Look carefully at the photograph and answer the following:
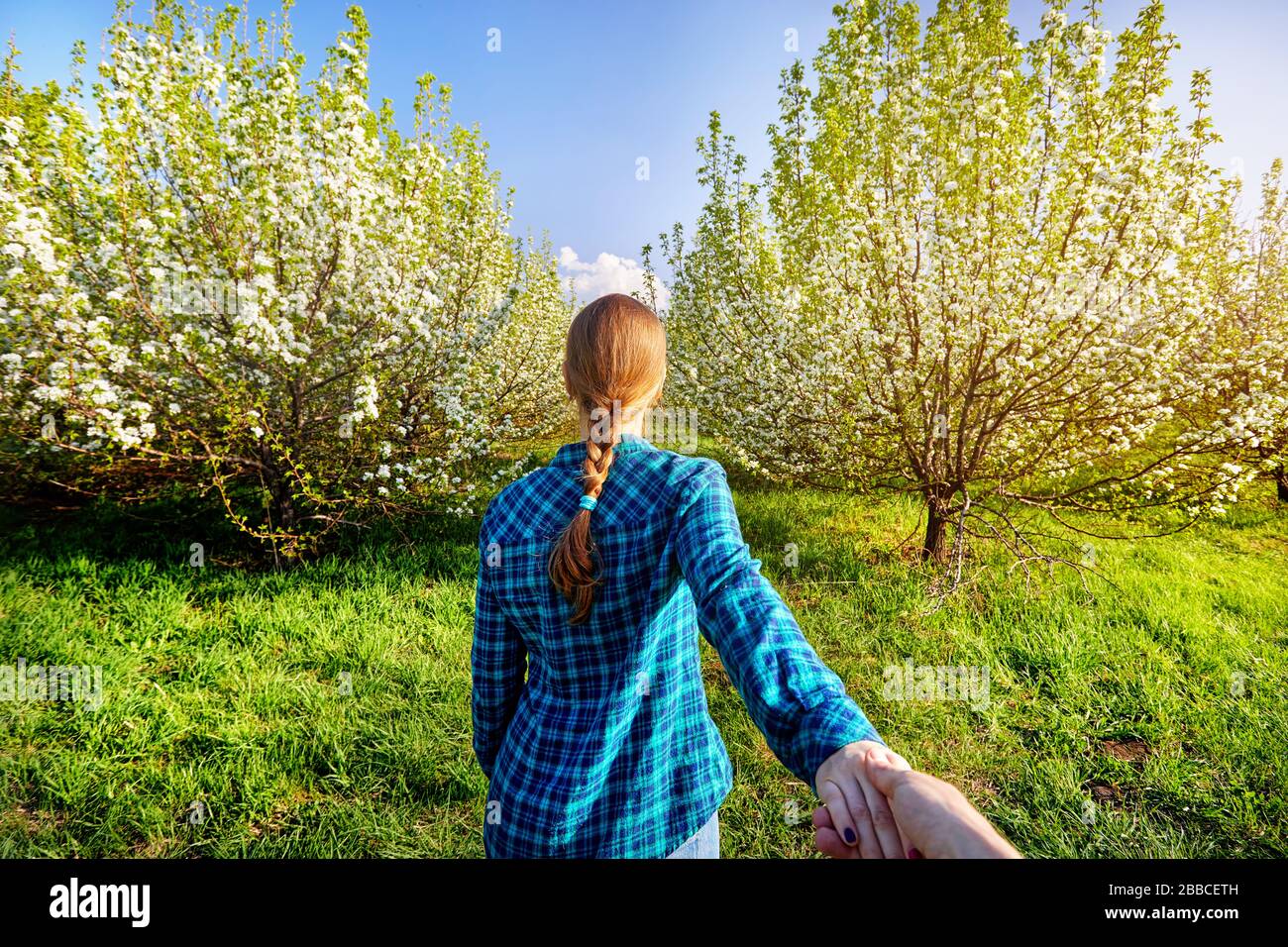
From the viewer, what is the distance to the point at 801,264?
6633mm

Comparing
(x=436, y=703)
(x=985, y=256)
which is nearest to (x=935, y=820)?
(x=436, y=703)

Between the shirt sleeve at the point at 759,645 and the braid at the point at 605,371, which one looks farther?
the braid at the point at 605,371

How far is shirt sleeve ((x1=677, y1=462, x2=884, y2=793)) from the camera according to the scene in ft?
3.43

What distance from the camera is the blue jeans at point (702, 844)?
1575mm

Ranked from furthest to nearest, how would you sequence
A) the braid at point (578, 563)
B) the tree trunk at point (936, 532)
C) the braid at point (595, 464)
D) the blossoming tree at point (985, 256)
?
the tree trunk at point (936, 532), the blossoming tree at point (985, 256), the braid at point (595, 464), the braid at point (578, 563)

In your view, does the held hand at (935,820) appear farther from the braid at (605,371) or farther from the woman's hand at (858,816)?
the braid at (605,371)

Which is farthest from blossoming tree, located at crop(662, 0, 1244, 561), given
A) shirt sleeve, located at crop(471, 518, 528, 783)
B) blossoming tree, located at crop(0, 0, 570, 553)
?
shirt sleeve, located at crop(471, 518, 528, 783)

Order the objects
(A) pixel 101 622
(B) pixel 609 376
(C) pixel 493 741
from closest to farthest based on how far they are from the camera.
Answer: (B) pixel 609 376 → (C) pixel 493 741 → (A) pixel 101 622

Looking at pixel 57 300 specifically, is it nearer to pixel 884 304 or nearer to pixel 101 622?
pixel 101 622

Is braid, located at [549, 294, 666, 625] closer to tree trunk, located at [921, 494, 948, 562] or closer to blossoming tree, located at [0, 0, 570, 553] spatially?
blossoming tree, located at [0, 0, 570, 553]

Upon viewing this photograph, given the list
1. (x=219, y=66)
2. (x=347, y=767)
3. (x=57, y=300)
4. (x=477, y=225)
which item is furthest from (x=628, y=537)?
(x=477, y=225)

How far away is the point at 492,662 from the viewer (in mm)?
1754

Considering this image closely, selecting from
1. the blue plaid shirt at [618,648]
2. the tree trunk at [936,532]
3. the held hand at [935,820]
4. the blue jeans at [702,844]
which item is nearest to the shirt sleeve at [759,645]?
the blue plaid shirt at [618,648]

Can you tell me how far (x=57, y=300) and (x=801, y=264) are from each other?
6.95 m
